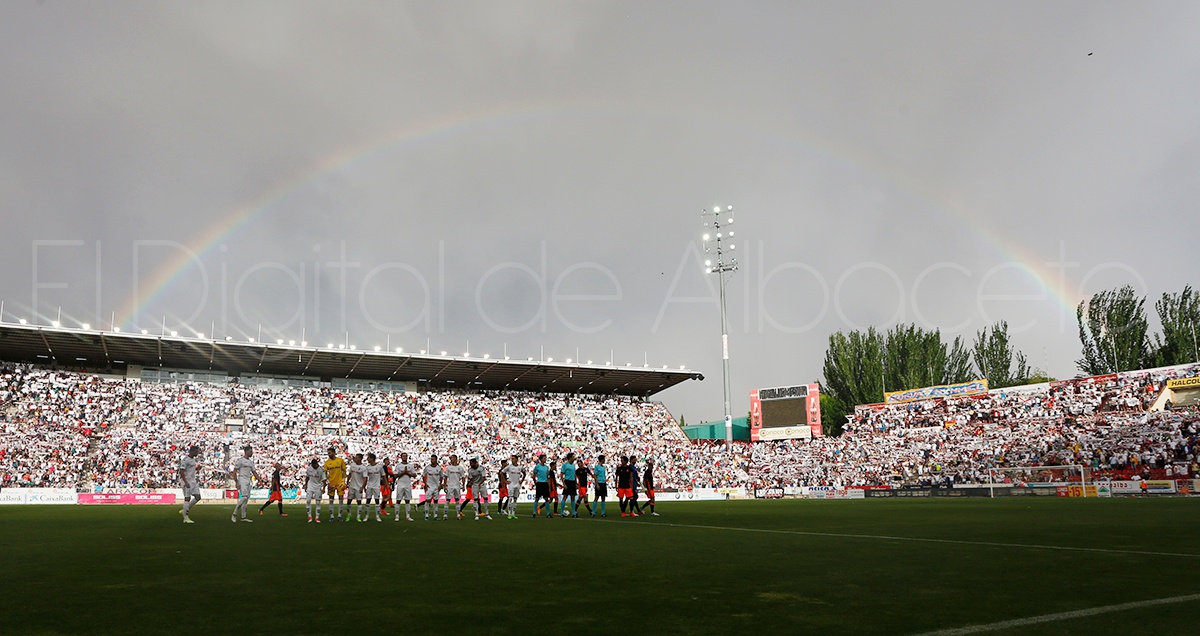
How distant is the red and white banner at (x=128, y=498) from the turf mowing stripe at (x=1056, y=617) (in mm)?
46390

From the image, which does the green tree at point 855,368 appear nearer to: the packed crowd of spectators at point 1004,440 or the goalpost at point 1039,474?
the packed crowd of spectators at point 1004,440

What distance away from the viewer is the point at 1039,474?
43.6 meters

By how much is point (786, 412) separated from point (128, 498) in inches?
2079

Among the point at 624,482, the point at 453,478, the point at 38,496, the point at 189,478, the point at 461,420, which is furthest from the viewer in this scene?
the point at 461,420

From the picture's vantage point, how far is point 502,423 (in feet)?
216

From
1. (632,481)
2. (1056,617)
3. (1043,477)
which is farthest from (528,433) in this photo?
(1056,617)

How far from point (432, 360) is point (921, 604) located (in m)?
59.6

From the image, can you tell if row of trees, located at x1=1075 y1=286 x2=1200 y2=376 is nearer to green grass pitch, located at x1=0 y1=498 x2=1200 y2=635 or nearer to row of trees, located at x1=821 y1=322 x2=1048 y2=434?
row of trees, located at x1=821 y1=322 x2=1048 y2=434

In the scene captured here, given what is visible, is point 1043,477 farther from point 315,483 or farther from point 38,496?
point 38,496

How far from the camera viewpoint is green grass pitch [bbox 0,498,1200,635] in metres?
5.95

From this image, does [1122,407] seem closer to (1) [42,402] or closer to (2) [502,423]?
(2) [502,423]

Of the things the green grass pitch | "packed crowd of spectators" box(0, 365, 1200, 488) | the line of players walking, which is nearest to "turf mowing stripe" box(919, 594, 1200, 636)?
the green grass pitch

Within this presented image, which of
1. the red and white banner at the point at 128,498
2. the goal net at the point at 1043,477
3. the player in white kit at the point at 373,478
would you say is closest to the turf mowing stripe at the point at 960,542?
the player in white kit at the point at 373,478

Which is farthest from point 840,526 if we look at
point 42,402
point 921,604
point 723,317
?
point 42,402
